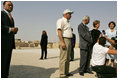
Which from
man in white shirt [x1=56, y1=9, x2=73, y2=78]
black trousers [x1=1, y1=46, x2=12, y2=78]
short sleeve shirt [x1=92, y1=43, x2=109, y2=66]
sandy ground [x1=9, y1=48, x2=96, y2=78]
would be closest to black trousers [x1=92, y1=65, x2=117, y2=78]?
short sleeve shirt [x1=92, y1=43, x2=109, y2=66]

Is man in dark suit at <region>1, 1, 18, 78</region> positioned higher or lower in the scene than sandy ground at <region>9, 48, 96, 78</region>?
higher

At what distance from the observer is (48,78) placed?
4316 millimetres

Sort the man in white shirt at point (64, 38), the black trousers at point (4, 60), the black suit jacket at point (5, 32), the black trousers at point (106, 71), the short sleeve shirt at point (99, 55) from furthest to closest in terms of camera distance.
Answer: the man in white shirt at point (64, 38) < the short sleeve shirt at point (99, 55) < the black trousers at point (106, 71) < the black trousers at point (4, 60) < the black suit jacket at point (5, 32)

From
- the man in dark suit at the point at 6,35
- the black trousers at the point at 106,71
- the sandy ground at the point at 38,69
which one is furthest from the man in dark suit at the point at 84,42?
the man in dark suit at the point at 6,35

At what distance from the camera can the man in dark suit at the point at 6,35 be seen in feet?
11.8

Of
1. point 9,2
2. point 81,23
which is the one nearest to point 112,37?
point 81,23

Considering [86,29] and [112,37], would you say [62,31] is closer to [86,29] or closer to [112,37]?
[86,29]

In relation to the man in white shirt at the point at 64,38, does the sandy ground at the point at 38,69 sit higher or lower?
lower

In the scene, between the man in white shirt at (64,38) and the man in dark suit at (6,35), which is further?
the man in white shirt at (64,38)

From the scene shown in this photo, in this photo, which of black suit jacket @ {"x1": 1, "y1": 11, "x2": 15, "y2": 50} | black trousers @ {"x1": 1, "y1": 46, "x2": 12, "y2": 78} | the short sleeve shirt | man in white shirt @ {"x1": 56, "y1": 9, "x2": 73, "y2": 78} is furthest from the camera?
man in white shirt @ {"x1": 56, "y1": 9, "x2": 73, "y2": 78}

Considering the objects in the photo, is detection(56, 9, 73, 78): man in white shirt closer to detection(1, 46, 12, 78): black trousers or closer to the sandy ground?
the sandy ground

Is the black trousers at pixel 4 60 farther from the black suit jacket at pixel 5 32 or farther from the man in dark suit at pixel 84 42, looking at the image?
the man in dark suit at pixel 84 42

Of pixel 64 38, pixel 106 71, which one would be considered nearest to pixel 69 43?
pixel 64 38

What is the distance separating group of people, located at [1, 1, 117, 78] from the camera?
12.2 ft
